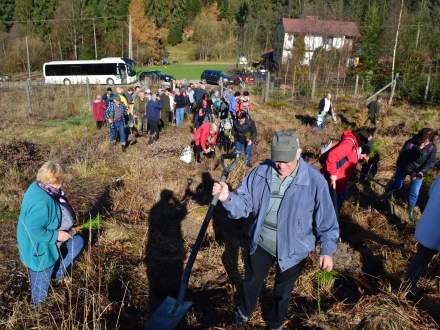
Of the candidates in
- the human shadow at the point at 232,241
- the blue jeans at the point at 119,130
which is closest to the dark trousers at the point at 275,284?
the human shadow at the point at 232,241

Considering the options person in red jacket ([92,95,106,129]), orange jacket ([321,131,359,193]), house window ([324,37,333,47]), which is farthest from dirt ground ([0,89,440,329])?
house window ([324,37,333,47])

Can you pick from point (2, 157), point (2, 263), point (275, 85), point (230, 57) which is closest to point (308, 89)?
point (275, 85)

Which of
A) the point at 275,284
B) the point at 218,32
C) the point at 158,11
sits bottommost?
the point at 275,284

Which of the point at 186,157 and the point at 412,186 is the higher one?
the point at 412,186

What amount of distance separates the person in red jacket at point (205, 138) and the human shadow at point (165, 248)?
6.81ft

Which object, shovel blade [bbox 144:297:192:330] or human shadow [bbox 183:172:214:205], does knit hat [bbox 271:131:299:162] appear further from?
human shadow [bbox 183:172:214:205]

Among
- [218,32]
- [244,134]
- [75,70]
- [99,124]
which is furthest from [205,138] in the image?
[218,32]

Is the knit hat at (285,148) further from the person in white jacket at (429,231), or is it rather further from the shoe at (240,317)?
the person in white jacket at (429,231)

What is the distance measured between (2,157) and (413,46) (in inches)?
888

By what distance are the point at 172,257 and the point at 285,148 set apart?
2.54 m

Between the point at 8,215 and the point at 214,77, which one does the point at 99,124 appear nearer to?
the point at 8,215

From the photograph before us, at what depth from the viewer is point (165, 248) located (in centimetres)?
461

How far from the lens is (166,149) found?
30.3ft

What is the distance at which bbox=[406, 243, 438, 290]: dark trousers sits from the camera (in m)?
3.33
